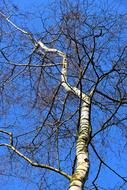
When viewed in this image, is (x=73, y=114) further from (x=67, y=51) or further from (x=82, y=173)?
(x=82, y=173)

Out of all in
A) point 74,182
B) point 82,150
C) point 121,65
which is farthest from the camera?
point 121,65

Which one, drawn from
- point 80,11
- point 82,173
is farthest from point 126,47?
point 82,173

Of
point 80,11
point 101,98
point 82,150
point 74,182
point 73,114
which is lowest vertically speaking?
point 74,182

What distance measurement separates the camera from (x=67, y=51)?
7.58 m

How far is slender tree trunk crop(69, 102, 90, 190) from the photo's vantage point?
4974mm

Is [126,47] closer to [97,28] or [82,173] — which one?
[97,28]

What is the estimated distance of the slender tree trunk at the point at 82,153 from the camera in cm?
497

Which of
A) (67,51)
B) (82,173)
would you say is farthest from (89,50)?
(82,173)

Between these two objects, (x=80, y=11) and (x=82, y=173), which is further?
(x=80, y=11)

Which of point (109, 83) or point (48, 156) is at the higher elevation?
point (109, 83)

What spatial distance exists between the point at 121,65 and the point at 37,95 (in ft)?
4.56

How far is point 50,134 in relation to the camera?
6.63 meters

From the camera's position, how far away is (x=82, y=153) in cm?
540

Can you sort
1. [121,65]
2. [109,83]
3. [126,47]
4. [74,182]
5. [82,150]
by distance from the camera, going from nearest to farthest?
1. [74,182]
2. [82,150]
3. [126,47]
4. [121,65]
5. [109,83]
